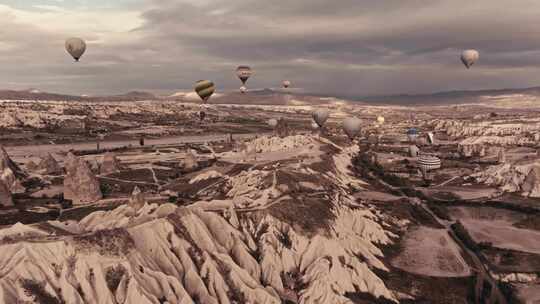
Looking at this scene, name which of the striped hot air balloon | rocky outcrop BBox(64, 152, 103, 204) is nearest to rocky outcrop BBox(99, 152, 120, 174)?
rocky outcrop BBox(64, 152, 103, 204)

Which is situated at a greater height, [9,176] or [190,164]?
[9,176]

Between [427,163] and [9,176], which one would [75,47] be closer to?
[9,176]

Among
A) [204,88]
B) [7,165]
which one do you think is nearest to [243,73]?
[204,88]

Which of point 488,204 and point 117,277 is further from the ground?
point 117,277

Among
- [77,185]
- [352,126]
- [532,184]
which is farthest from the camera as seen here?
[352,126]

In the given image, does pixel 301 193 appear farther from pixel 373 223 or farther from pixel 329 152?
pixel 329 152

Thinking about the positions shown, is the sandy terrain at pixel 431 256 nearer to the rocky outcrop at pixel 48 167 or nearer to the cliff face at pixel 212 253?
the cliff face at pixel 212 253

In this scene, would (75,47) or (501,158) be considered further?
(501,158)

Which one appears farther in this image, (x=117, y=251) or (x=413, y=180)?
(x=413, y=180)

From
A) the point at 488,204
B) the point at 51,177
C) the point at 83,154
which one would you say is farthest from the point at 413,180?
the point at 83,154

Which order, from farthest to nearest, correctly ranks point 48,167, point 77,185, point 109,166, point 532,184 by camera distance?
point 48,167, point 109,166, point 532,184, point 77,185
